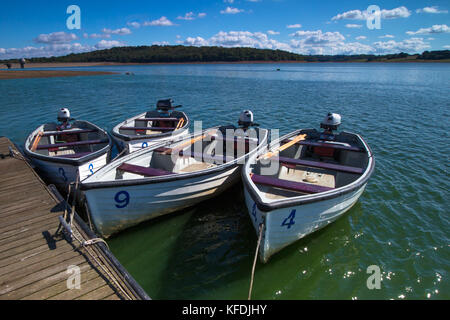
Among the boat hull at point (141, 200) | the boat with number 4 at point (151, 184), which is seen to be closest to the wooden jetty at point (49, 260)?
the boat hull at point (141, 200)

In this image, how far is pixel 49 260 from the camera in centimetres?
486

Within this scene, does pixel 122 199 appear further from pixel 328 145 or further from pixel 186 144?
pixel 328 145

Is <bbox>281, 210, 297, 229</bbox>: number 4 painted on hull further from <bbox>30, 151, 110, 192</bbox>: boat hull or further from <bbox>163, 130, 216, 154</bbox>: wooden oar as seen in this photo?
<bbox>30, 151, 110, 192</bbox>: boat hull

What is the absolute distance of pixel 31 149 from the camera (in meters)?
8.82

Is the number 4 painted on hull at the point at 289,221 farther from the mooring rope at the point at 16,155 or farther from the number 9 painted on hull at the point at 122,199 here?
the mooring rope at the point at 16,155

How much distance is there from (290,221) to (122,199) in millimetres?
3864

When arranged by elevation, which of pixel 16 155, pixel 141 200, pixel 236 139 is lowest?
pixel 141 200

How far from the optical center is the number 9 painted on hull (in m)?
6.00

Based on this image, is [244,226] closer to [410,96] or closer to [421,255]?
[421,255]

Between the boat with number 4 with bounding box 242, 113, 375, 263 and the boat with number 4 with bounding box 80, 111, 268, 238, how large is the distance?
1.12 meters

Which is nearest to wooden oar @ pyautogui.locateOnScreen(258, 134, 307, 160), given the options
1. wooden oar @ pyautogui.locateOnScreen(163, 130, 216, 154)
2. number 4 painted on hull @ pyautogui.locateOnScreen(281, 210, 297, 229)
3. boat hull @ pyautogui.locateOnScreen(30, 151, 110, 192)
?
number 4 painted on hull @ pyautogui.locateOnScreen(281, 210, 297, 229)

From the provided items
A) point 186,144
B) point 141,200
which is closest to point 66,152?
point 186,144

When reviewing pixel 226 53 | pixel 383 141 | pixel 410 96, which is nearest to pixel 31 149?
pixel 383 141

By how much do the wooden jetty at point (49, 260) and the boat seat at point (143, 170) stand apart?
5.41 feet
